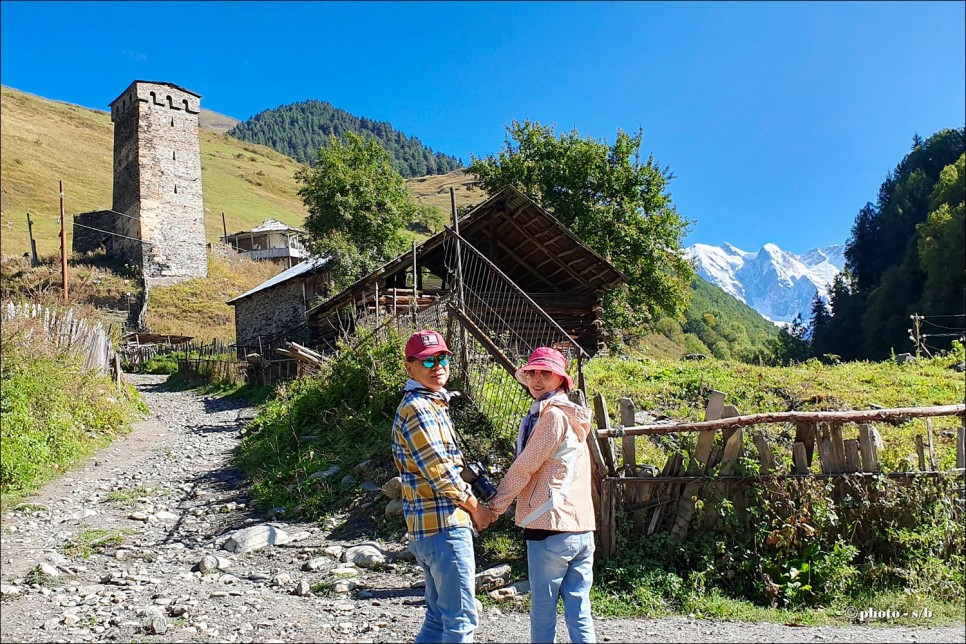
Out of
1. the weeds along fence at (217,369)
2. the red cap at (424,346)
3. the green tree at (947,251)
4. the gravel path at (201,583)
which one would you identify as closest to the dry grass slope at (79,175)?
the weeds along fence at (217,369)

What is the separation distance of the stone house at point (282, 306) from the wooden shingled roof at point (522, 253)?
9.81 m

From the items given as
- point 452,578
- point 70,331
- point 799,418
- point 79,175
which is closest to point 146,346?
point 70,331

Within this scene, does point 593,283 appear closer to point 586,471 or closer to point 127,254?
point 586,471

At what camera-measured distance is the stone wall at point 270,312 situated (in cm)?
2994

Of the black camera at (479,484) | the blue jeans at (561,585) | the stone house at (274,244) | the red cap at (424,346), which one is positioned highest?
the stone house at (274,244)

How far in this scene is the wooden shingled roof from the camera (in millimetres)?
16469

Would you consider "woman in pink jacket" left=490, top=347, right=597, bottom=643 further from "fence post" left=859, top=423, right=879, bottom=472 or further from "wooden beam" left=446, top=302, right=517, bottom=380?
"wooden beam" left=446, top=302, right=517, bottom=380

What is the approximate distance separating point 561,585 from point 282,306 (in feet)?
94.5

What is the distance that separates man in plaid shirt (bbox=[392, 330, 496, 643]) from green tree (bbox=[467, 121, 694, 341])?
82.0 feet

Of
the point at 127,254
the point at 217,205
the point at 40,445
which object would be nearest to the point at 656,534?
the point at 40,445

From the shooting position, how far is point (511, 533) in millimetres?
6445

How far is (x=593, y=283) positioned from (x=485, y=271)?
3.38m

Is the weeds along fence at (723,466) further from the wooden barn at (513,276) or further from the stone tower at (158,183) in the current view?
the stone tower at (158,183)

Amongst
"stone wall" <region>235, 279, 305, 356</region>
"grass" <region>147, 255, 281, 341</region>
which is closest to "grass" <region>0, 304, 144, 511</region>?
"stone wall" <region>235, 279, 305, 356</region>
